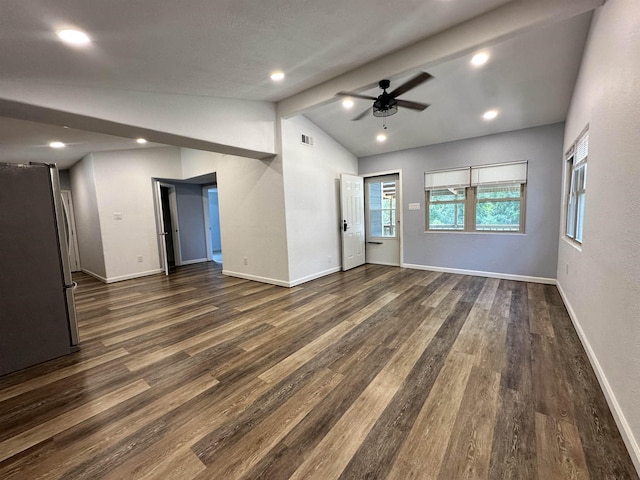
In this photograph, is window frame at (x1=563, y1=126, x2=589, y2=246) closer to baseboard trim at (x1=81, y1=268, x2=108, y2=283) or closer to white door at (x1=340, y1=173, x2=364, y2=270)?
white door at (x1=340, y1=173, x2=364, y2=270)

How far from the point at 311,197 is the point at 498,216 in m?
3.39

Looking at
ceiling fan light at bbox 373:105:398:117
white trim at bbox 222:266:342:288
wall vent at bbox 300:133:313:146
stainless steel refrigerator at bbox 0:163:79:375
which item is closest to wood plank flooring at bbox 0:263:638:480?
stainless steel refrigerator at bbox 0:163:79:375

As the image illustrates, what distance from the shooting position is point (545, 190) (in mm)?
4348

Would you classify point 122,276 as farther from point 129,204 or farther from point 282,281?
point 282,281

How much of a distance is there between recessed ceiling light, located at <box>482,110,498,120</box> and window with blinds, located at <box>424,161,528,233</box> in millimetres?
884

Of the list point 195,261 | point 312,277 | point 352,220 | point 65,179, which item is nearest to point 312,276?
point 312,277

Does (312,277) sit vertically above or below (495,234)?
below

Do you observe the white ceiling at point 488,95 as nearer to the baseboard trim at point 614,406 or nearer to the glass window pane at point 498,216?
the glass window pane at point 498,216

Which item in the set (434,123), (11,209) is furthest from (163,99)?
(434,123)

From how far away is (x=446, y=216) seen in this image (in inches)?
212

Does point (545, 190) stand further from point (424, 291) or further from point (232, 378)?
point (232, 378)

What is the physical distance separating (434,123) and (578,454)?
4.49 m

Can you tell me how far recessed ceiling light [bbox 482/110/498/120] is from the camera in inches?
162

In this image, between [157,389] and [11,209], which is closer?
[157,389]
